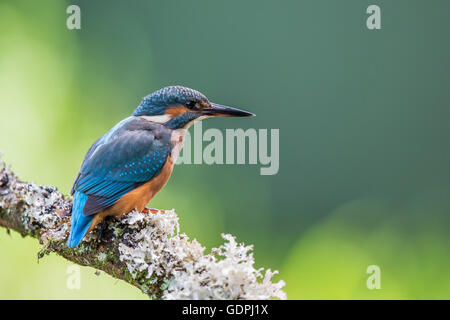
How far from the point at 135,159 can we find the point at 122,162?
63 millimetres

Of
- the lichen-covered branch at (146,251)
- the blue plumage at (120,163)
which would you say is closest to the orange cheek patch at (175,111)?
the blue plumage at (120,163)

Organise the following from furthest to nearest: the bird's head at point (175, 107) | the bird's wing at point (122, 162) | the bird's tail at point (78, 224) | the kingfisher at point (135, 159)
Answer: the bird's head at point (175, 107), the bird's wing at point (122, 162), the kingfisher at point (135, 159), the bird's tail at point (78, 224)

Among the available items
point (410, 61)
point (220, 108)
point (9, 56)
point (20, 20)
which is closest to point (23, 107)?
point (9, 56)

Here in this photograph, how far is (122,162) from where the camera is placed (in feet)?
7.68

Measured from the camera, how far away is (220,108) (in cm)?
264

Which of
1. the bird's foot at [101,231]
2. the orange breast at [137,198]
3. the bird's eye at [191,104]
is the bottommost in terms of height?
the bird's foot at [101,231]

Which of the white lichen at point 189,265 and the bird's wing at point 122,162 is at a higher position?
the bird's wing at point 122,162

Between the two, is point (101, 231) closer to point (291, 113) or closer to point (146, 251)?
point (146, 251)

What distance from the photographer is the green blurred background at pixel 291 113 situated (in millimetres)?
3236

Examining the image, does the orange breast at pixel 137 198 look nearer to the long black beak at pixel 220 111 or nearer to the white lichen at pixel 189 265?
the white lichen at pixel 189 265

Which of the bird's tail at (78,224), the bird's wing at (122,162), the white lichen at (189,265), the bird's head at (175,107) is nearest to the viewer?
the white lichen at (189,265)

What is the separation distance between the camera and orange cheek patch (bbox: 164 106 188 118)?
2.59m

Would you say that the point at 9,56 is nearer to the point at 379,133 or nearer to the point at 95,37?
the point at 95,37

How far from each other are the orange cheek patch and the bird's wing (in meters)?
0.14
